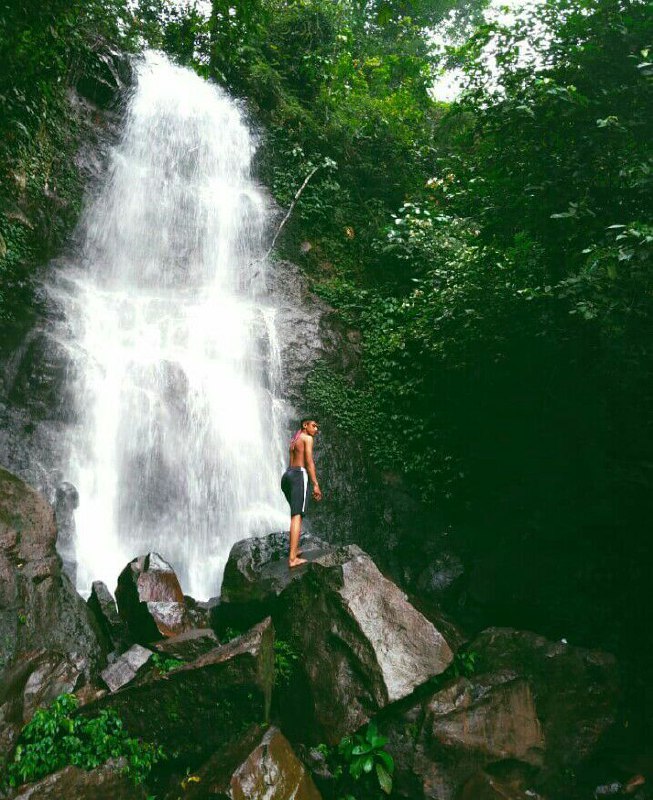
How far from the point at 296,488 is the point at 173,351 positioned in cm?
512

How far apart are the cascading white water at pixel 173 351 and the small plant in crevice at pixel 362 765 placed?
360cm

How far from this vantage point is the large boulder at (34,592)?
4.77m

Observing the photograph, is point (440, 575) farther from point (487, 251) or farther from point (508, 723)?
point (487, 251)

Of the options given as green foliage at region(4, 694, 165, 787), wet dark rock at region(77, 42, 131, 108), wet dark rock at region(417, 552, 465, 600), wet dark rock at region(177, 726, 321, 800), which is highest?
wet dark rock at region(77, 42, 131, 108)

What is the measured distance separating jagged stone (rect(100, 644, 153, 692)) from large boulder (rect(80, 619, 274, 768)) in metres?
0.40

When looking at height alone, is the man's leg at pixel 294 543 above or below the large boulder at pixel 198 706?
above

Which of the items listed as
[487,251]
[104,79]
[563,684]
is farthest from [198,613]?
[104,79]

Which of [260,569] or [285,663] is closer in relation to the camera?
[285,663]

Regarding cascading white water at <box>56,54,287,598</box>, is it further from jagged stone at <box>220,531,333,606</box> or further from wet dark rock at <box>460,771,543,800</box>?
wet dark rock at <box>460,771,543,800</box>

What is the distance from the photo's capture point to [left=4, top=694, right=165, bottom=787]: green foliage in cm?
402

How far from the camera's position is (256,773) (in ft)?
12.8

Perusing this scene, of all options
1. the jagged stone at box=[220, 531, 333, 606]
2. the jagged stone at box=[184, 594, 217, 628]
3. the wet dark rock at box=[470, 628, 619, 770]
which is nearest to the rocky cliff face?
the jagged stone at box=[184, 594, 217, 628]

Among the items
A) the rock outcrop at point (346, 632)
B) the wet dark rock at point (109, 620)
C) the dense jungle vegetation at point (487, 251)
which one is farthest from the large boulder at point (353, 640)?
the dense jungle vegetation at point (487, 251)

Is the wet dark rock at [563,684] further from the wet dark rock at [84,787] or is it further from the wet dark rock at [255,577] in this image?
the wet dark rock at [84,787]
